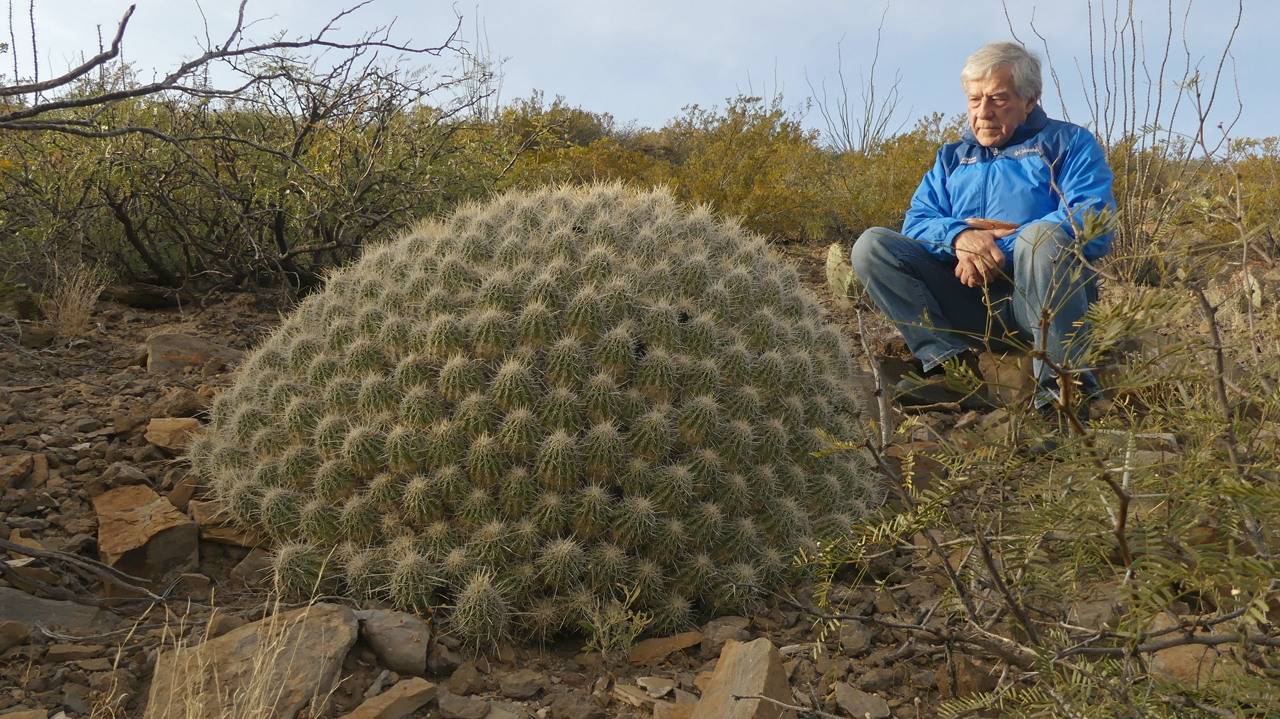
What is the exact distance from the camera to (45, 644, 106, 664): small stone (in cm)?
248

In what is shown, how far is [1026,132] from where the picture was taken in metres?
4.56

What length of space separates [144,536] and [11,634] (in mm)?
593

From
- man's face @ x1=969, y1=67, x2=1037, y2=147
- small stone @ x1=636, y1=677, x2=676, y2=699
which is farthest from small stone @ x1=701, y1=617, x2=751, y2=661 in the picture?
man's face @ x1=969, y1=67, x2=1037, y2=147

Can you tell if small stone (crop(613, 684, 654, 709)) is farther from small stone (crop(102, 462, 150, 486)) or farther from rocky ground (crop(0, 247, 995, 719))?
small stone (crop(102, 462, 150, 486))

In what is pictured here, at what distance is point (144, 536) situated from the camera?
3.05 meters

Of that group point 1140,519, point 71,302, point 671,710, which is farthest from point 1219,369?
point 71,302

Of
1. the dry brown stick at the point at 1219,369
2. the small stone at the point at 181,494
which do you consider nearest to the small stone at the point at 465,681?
the small stone at the point at 181,494

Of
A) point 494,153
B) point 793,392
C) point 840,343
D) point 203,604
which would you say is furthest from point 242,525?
point 494,153

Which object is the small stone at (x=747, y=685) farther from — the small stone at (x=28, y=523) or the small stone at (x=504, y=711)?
the small stone at (x=28, y=523)

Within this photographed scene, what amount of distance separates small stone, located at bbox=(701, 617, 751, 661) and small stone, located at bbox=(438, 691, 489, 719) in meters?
0.71

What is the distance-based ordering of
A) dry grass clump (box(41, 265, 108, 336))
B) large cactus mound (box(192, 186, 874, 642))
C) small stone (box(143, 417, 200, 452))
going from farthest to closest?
1. dry grass clump (box(41, 265, 108, 336))
2. small stone (box(143, 417, 200, 452))
3. large cactus mound (box(192, 186, 874, 642))

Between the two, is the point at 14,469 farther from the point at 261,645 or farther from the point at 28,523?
the point at 261,645

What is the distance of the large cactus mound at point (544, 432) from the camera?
2.80m

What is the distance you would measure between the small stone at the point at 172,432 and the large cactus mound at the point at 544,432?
9.7 inches
